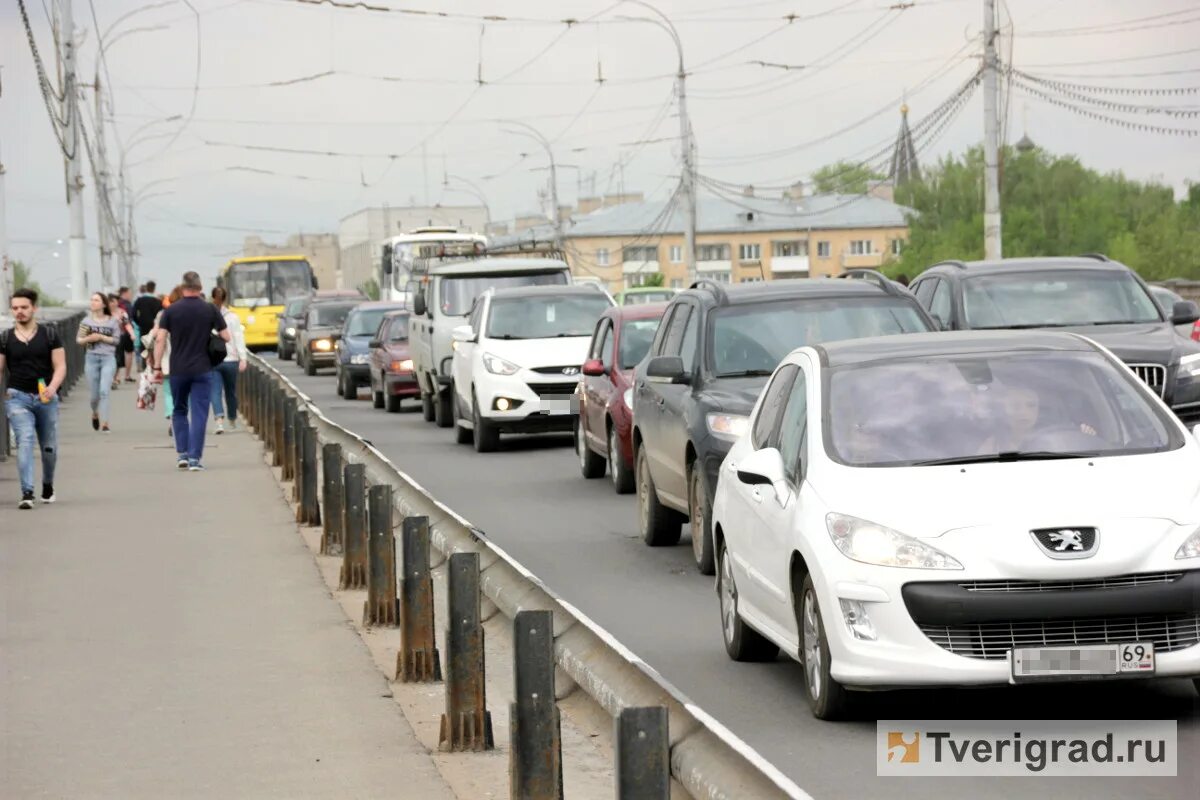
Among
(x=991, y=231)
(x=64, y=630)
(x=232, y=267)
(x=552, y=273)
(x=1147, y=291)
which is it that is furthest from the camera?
(x=232, y=267)

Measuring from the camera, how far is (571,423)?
25.5 m

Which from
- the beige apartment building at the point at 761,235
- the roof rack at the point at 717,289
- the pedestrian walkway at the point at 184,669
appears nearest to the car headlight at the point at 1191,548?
the pedestrian walkway at the point at 184,669

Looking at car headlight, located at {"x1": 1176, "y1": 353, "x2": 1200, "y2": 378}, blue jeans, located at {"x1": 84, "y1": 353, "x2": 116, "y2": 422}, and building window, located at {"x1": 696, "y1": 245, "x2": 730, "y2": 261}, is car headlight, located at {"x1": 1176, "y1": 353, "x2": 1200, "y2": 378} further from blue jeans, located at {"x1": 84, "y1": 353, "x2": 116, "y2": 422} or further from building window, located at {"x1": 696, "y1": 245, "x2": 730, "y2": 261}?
building window, located at {"x1": 696, "y1": 245, "x2": 730, "y2": 261}

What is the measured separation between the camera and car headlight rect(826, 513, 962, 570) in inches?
310

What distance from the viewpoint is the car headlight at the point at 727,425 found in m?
13.2

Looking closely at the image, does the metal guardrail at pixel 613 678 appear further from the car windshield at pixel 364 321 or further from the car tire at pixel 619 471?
the car windshield at pixel 364 321

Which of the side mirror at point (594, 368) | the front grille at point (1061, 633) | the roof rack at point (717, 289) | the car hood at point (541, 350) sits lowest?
the front grille at point (1061, 633)

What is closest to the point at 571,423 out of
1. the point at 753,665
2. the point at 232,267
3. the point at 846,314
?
the point at 846,314

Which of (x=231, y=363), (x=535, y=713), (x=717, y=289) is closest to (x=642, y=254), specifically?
(x=231, y=363)

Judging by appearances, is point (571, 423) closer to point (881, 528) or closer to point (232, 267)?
point (881, 528)

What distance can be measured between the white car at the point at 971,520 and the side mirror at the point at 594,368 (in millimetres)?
9896

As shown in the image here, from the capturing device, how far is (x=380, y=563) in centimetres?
1195

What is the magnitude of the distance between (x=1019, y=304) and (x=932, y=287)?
3.83ft

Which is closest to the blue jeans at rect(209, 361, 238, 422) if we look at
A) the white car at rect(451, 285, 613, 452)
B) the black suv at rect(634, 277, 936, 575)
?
the white car at rect(451, 285, 613, 452)
